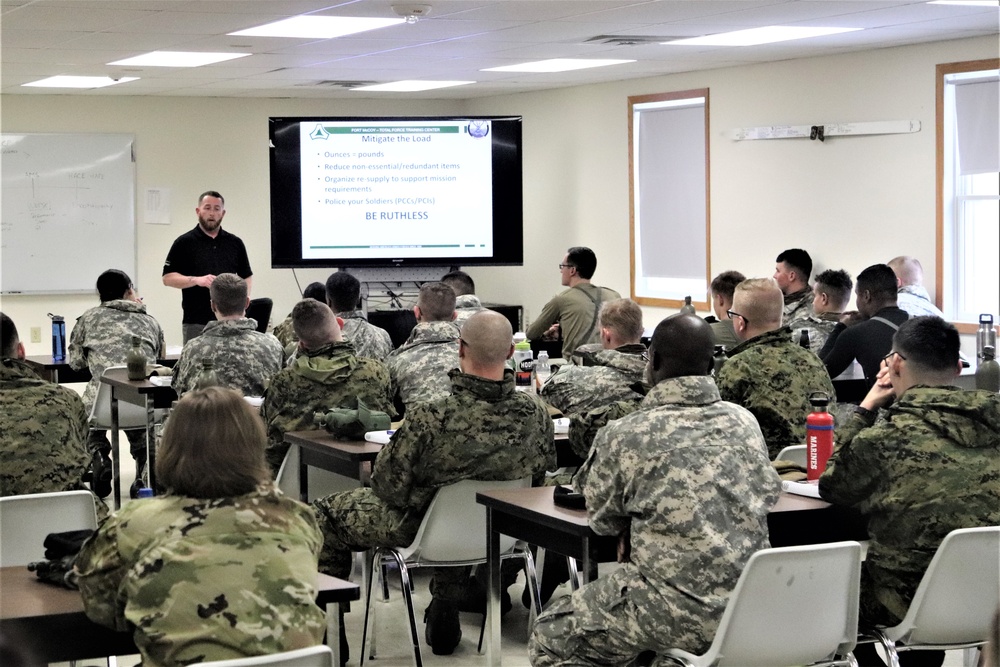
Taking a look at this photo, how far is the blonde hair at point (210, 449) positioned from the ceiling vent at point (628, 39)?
585cm

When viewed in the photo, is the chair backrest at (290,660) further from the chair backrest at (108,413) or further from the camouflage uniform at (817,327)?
the chair backrest at (108,413)

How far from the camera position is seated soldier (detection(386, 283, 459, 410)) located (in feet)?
17.7

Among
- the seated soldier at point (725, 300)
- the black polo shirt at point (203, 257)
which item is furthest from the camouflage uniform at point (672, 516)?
the black polo shirt at point (203, 257)

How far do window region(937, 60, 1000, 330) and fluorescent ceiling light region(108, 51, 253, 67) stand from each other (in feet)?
15.1

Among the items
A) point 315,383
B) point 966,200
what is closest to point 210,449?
point 315,383

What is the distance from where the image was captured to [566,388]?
4.90 m

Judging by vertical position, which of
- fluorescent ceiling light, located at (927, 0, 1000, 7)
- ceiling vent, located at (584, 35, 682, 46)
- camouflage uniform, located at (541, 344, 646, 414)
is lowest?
camouflage uniform, located at (541, 344, 646, 414)

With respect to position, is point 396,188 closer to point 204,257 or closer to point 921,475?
point 204,257

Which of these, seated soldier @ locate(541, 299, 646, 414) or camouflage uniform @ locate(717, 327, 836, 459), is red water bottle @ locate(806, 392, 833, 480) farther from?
seated soldier @ locate(541, 299, 646, 414)

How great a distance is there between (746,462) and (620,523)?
34cm

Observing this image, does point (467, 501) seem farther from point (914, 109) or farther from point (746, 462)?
point (914, 109)

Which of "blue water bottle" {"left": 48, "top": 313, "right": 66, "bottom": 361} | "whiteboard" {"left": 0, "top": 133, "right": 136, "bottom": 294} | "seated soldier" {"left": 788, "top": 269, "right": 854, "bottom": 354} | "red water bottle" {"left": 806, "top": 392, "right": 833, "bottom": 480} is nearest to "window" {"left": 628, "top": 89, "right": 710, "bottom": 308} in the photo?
"seated soldier" {"left": 788, "top": 269, "right": 854, "bottom": 354}

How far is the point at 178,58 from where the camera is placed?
880 cm

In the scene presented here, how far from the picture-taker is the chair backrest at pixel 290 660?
2.19 meters
